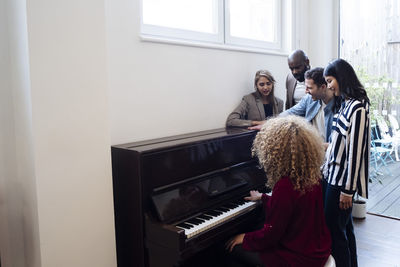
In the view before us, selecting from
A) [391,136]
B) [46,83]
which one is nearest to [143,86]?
[46,83]

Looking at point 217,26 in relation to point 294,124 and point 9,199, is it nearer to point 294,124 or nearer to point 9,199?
point 294,124

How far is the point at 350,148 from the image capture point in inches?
84.1

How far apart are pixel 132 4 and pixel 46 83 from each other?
84 cm

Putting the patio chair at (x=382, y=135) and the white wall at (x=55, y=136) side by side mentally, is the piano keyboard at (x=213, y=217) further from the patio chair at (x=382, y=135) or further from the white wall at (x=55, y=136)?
the patio chair at (x=382, y=135)

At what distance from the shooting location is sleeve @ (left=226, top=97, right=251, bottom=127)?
9.68ft

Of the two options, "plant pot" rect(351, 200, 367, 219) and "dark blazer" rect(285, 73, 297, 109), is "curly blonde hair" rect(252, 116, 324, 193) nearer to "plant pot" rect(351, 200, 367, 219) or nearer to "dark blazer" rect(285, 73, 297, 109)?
"dark blazer" rect(285, 73, 297, 109)

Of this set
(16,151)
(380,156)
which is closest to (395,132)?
(380,156)

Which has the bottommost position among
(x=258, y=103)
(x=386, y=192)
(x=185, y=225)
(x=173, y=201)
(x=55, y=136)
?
(x=386, y=192)

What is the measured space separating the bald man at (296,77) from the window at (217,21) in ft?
1.59

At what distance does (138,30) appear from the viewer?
2.30 meters

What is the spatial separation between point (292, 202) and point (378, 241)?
6.80 ft

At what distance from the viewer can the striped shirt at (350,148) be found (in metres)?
2.12

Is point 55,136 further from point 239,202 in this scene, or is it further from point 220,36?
point 220,36

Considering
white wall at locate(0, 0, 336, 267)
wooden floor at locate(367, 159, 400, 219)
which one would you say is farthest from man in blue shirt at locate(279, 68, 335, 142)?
wooden floor at locate(367, 159, 400, 219)
